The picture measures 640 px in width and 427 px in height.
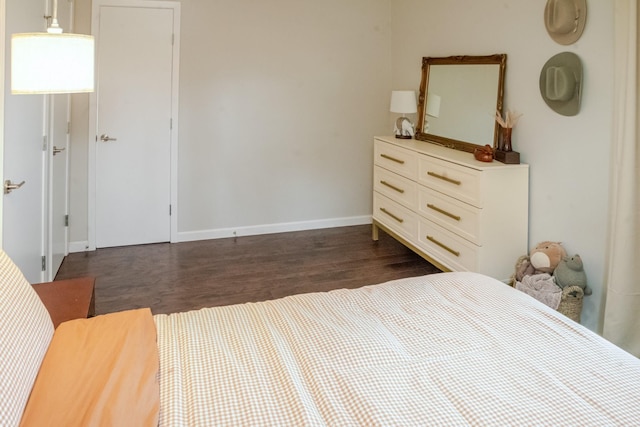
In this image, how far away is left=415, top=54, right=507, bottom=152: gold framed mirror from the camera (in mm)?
3457

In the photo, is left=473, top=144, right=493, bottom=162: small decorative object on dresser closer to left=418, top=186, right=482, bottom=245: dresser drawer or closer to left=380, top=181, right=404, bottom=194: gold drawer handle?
left=418, top=186, right=482, bottom=245: dresser drawer

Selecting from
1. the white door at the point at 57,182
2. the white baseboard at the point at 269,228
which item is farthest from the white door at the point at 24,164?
the white baseboard at the point at 269,228

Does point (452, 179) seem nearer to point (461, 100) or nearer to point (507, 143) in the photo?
point (507, 143)

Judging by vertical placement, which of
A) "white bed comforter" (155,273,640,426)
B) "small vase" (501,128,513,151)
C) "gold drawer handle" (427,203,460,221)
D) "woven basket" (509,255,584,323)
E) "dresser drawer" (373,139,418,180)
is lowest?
"woven basket" (509,255,584,323)

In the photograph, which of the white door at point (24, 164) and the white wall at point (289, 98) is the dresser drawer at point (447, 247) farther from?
the white door at point (24, 164)

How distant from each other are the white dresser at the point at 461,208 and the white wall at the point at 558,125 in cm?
13

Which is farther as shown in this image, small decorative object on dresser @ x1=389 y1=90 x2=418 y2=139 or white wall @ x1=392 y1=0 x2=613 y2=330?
small decorative object on dresser @ x1=389 y1=90 x2=418 y2=139

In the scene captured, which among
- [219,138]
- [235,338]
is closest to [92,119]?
[219,138]

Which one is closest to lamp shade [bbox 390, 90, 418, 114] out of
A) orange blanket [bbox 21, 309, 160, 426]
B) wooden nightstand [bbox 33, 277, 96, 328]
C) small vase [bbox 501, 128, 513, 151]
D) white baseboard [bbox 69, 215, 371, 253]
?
small vase [bbox 501, 128, 513, 151]

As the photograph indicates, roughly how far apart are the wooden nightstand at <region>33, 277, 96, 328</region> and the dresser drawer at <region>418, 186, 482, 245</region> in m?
2.22

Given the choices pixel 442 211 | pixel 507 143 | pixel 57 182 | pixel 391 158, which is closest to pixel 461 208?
pixel 442 211

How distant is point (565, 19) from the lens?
9.01 ft

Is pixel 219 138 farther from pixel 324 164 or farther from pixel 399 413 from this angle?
pixel 399 413

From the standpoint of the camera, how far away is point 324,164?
5.12 metres
